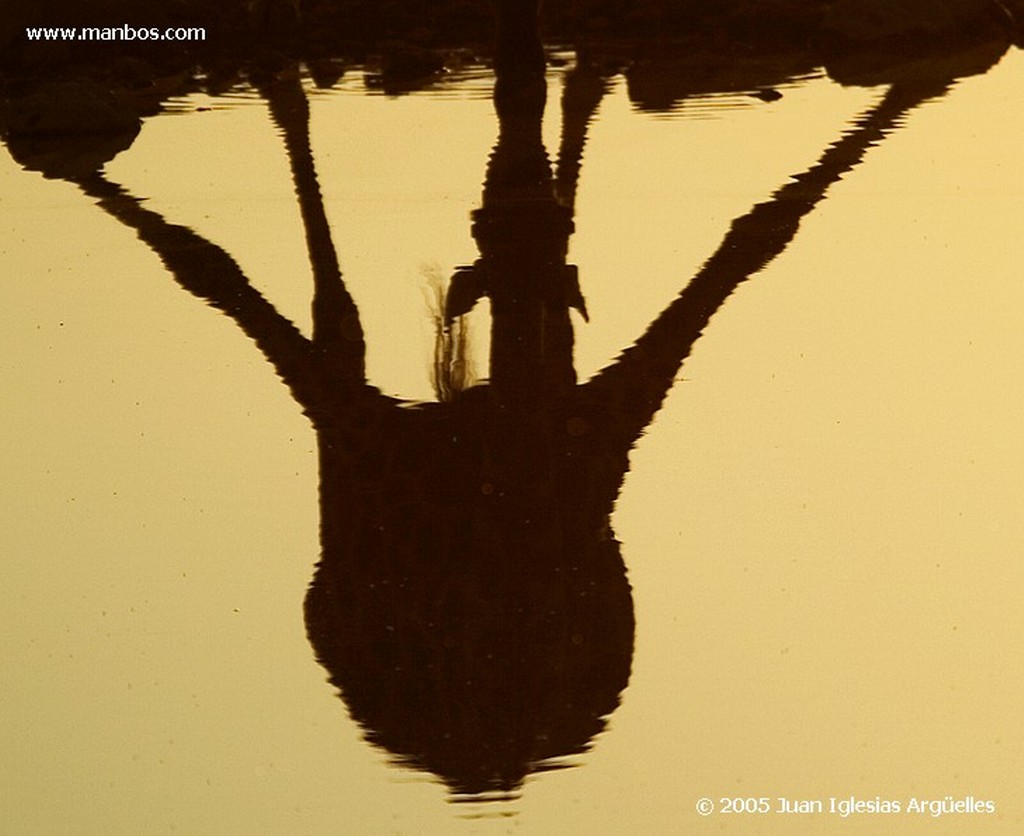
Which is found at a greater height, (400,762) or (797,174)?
(797,174)

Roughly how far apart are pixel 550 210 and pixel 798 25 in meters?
4.29

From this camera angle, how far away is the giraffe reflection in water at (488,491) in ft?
11.5

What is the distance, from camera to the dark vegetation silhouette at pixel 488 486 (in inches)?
138

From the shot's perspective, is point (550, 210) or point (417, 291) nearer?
point (417, 291)

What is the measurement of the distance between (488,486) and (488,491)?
29 mm

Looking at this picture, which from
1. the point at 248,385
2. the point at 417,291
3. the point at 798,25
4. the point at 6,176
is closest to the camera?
the point at 248,385

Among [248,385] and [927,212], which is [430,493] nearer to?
[248,385]

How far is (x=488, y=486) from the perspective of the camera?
436cm

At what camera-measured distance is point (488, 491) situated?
14.2ft

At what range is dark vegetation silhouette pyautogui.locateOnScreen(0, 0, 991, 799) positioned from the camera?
351cm

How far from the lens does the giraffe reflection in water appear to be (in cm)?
350

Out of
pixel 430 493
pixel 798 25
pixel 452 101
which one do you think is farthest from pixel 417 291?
pixel 798 25

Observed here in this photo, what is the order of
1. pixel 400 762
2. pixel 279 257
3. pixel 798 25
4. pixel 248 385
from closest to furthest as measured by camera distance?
pixel 400 762 < pixel 248 385 < pixel 279 257 < pixel 798 25

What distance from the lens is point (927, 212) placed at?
641cm
